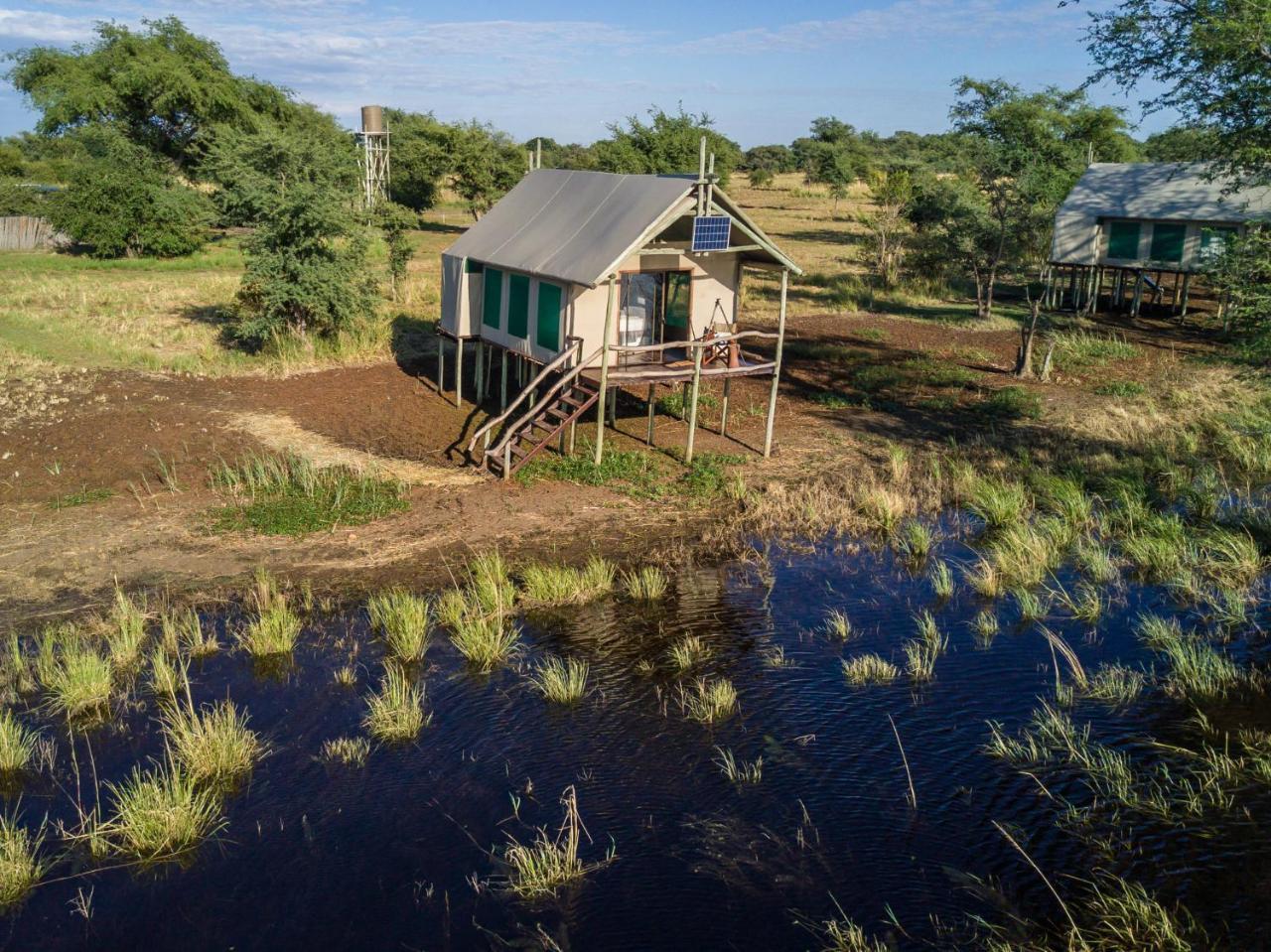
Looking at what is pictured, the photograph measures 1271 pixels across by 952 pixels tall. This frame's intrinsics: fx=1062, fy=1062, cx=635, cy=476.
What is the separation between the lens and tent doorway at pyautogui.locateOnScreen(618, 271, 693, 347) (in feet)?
60.0

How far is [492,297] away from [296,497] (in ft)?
20.7

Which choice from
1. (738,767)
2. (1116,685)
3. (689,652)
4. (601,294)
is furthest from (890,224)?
(738,767)

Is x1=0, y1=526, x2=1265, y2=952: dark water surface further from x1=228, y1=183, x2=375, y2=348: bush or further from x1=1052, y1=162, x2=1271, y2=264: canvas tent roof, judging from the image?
x1=1052, y1=162, x2=1271, y2=264: canvas tent roof

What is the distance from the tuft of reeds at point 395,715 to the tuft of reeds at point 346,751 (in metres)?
A: 0.21

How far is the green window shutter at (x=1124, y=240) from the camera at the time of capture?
32.6 m

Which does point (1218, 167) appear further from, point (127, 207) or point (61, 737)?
point (127, 207)

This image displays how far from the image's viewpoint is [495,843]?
8.15 m

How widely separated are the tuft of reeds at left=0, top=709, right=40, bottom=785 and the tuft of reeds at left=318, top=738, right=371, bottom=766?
247 centimetres

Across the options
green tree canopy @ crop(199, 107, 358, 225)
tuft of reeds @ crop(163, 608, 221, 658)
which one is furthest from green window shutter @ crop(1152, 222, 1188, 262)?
tuft of reeds @ crop(163, 608, 221, 658)

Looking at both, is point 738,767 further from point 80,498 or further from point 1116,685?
point 80,498

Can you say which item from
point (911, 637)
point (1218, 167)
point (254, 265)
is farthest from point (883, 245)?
point (911, 637)

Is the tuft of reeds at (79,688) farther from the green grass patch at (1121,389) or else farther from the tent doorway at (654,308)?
the green grass patch at (1121,389)

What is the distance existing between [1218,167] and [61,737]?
18264 millimetres

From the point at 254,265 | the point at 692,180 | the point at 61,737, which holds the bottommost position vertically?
the point at 61,737
